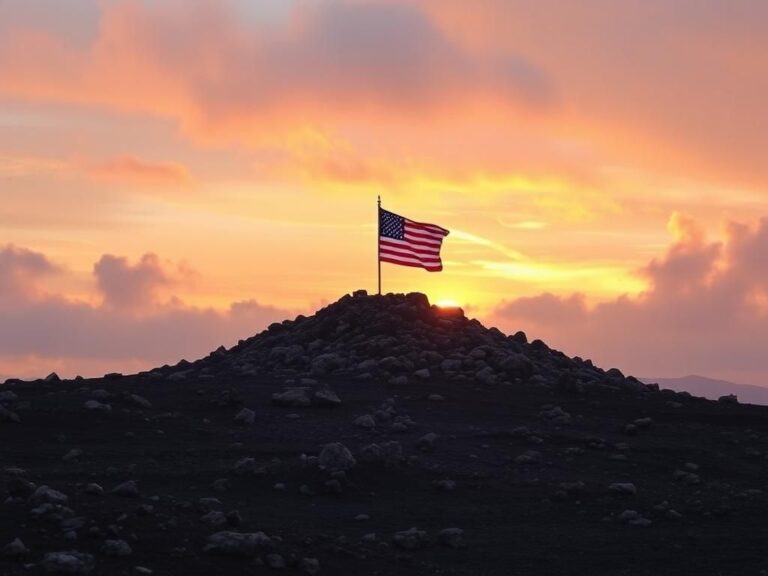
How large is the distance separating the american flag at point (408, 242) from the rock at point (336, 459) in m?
21.0

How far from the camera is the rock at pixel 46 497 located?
869 inches

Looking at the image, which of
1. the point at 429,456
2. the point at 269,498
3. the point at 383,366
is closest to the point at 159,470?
the point at 269,498

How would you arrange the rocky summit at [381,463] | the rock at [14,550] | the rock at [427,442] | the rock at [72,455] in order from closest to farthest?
1. the rock at [14,550]
2. the rocky summit at [381,463]
3. the rock at [72,455]
4. the rock at [427,442]

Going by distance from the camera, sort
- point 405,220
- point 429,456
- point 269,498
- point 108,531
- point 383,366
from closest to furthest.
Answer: point 108,531, point 269,498, point 429,456, point 383,366, point 405,220

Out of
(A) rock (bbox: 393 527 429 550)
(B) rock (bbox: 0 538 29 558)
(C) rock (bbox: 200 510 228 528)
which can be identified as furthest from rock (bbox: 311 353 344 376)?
(B) rock (bbox: 0 538 29 558)

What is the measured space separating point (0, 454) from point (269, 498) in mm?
9268

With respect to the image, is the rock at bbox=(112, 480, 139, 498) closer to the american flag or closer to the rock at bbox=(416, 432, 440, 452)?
the rock at bbox=(416, 432, 440, 452)

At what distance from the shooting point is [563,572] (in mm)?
24328

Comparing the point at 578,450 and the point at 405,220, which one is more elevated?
the point at 405,220

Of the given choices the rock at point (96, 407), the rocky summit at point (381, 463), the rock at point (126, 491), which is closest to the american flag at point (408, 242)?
the rocky summit at point (381, 463)

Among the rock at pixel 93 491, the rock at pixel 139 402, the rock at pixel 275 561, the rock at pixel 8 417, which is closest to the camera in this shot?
the rock at pixel 275 561

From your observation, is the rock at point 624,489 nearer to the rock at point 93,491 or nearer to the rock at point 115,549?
the rock at point 93,491

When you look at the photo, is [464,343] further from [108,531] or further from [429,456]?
[108,531]

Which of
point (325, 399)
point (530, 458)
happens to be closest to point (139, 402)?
point (325, 399)
